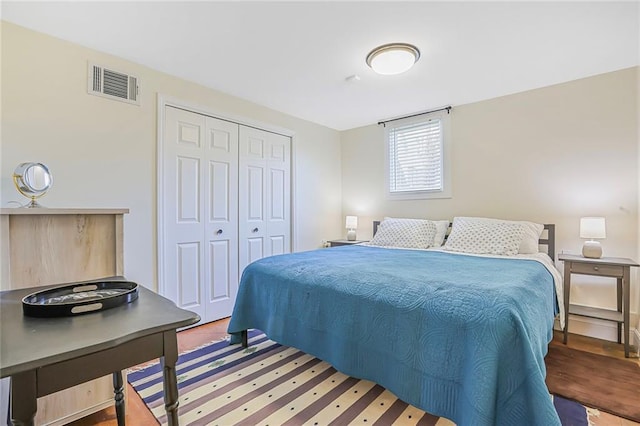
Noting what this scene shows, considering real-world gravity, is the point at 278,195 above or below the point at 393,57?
below

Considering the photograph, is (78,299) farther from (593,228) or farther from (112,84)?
(593,228)

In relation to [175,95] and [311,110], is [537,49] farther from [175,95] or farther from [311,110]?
[175,95]

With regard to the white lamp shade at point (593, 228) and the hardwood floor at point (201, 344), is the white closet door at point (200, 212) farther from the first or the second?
the white lamp shade at point (593, 228)

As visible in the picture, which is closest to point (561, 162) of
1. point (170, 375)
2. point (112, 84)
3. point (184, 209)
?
point (170, 375)

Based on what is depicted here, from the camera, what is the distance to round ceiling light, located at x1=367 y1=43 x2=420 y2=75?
7.46 feet

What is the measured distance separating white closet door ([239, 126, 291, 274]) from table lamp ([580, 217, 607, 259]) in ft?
9.90

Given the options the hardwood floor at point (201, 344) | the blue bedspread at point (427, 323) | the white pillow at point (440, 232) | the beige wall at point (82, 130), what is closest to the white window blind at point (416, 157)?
the white pillow at point (440, 232)

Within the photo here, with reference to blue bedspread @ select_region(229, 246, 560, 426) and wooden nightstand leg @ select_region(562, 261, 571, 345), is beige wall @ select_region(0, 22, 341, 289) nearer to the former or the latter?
blue bedspread @ select_region(229, 246, 560, 426)

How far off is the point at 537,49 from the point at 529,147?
108cm

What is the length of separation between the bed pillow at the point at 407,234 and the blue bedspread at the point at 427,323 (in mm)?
885

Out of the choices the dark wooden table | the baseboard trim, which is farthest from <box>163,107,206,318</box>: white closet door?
the baseboard trim

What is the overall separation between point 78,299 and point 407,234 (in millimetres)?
2978

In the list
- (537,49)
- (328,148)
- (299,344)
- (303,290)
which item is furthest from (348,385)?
(328,148)

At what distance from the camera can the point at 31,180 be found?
1.70m
